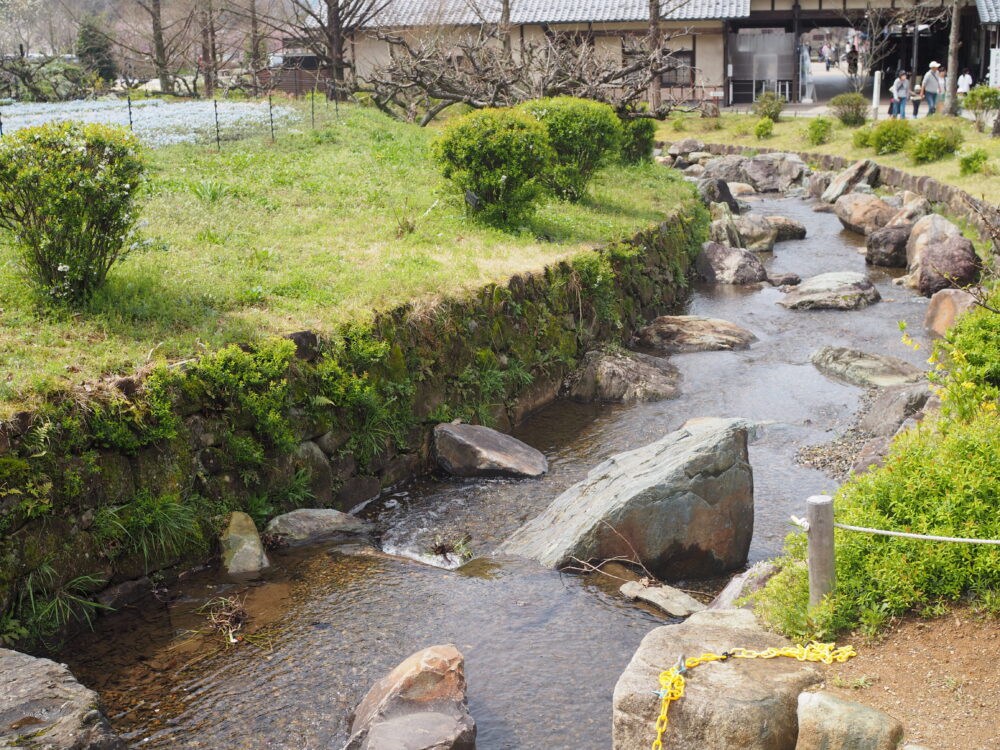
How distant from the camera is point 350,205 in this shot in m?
14.1

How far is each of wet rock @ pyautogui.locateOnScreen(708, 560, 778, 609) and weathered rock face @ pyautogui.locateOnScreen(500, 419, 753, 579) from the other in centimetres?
72

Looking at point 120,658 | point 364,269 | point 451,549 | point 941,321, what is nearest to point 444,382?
point 364,269

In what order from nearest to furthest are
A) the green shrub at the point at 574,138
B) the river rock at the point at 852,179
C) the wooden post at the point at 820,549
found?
1. the wooden post at the point at 820,549
2. the green shrub at the point at 574,138
3. the river rock at the point at 852,179

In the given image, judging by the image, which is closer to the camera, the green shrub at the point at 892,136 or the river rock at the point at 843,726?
the river rock at the point at 843,726

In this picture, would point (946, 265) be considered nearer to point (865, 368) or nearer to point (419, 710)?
point (865, 368)

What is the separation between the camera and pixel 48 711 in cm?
470

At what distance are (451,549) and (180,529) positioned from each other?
2.14m

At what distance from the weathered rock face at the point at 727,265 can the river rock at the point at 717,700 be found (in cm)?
1330

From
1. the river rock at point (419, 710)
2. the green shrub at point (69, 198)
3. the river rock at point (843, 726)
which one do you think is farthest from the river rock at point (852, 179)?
the river rock at point (843, 726)

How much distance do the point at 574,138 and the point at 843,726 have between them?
1377 centimetres

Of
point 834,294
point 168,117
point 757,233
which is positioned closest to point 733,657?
point 834,294

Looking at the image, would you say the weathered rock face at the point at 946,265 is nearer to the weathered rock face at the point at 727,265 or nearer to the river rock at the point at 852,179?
the weathered rock face at the point at 727,265

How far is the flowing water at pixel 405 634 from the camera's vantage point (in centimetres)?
536

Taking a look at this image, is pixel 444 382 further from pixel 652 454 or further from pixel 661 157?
pixel 661 157
